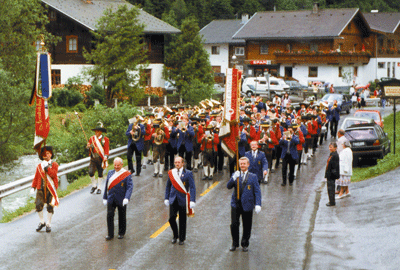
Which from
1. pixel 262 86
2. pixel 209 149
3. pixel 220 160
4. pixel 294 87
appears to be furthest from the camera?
pixel 294 87

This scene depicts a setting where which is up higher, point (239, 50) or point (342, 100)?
point (239, 50)

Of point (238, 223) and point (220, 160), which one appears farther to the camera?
point (220, 160)

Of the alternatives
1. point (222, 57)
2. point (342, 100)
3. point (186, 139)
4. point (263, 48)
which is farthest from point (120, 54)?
point (222, 57)

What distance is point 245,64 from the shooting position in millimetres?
70312

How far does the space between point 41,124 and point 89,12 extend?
36528 millimetres

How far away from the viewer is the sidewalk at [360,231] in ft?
33.8

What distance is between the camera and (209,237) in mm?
11797

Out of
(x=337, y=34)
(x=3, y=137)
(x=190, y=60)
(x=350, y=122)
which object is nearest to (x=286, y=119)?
(x=350, y=122)

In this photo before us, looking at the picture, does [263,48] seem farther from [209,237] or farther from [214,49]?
[209,237]

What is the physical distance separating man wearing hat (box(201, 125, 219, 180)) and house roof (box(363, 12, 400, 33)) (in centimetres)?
5728

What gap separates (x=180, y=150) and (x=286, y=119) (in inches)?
201

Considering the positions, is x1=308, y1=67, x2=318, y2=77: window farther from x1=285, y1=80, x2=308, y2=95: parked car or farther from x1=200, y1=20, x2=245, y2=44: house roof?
x1=200, y1=20, x2=245, y2=44: house roof

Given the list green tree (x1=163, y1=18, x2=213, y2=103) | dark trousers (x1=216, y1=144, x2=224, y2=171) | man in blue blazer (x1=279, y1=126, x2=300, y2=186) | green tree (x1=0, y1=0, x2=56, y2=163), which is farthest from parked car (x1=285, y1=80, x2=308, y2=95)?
man in blue blazer (x1=279, y1=126, x2=300, y2=186)

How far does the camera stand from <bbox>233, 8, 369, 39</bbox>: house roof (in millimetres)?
62469
